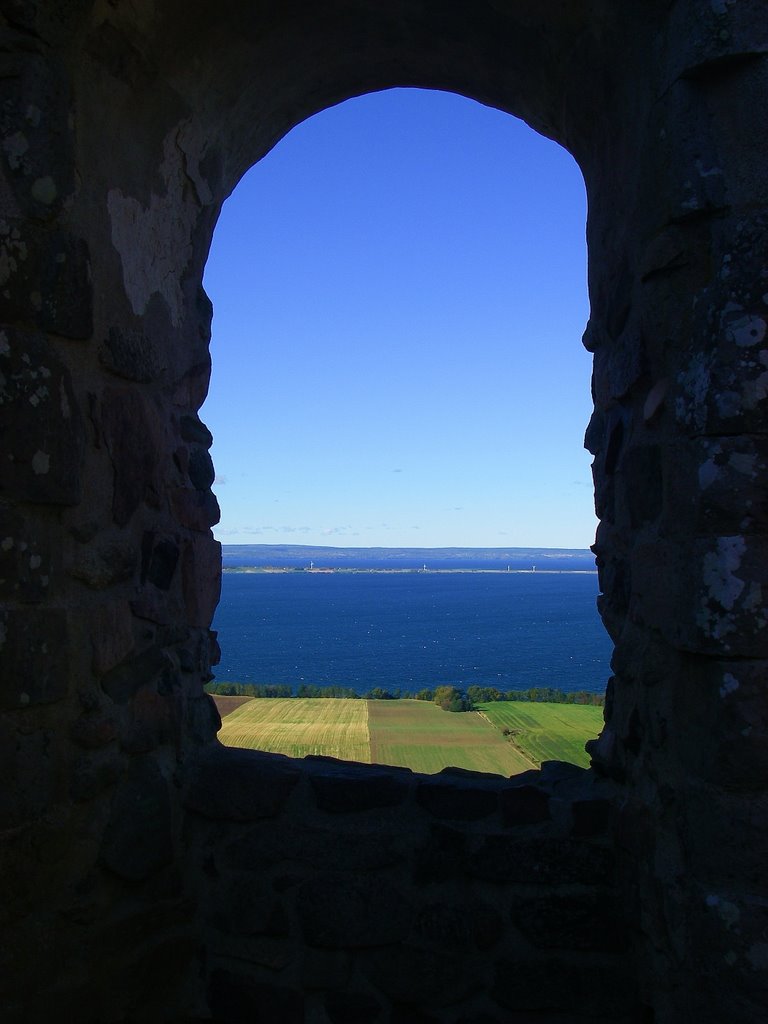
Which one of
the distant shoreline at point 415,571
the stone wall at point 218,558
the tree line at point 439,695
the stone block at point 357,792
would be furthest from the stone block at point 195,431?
the distant shoreline at point 415,571

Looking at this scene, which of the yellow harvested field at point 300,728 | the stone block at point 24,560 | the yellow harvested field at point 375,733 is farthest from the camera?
the yellow harvested field at point 375,733

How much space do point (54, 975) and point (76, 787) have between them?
17.0 inches

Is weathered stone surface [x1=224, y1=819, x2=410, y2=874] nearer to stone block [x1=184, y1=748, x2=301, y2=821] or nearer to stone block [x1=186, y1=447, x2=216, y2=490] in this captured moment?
stone block [x1=184, y1=748, x2=301, y2=821]

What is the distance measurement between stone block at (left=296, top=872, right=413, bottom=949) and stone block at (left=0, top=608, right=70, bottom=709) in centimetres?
91

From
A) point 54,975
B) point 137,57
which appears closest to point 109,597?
point 54,975

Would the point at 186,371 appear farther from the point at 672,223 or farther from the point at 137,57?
the point at 672,223

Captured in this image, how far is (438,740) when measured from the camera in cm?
561

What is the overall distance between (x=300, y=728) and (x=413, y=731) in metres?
1.08

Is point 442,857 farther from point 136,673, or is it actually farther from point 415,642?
point 415,642

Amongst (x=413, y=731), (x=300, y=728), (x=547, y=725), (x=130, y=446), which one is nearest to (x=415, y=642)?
(x=547, y=725)

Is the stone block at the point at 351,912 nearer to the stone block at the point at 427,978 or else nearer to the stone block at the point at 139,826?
the stone block at the point at 427,978

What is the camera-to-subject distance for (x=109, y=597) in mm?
2246

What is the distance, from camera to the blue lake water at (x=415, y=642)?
27.0m

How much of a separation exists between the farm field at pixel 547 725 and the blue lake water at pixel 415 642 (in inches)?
554
